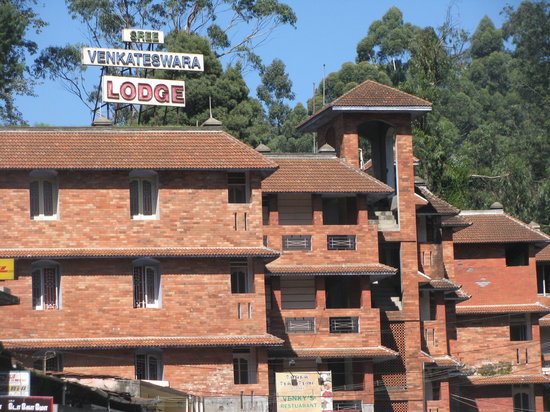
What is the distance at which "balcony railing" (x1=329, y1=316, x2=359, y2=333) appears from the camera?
226ft

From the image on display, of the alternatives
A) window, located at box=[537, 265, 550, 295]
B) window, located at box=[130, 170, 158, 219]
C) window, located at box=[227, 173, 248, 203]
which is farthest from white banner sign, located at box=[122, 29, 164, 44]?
window, located at box=[537, 265, 550, 295]

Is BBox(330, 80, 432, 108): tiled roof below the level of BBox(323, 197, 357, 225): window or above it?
above

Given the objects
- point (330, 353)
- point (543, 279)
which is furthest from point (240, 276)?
point (543, 279)

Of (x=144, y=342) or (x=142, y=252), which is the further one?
(x=142, y=252)

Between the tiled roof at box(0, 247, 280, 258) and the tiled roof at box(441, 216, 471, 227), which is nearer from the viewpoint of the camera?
the tiled roof at box(0, 247, 280, 258)

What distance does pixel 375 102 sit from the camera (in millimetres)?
73125

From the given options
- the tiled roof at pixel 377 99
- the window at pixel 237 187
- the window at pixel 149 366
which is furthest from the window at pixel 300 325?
the tiled roof at pixel 377 99

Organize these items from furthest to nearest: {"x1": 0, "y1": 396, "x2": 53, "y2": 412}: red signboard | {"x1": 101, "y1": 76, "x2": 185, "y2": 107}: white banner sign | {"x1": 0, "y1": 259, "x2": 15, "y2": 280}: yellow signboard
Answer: {"x1": 101, "y1": 76, "x2": 185, "y2": 107}: white banner sign, {"x1": 0, "y1": 259, "x2": 15, "y2": 280}: yellow signboard, {"x1": 0, "y1": 396, "x2": 53, "y2": 412}: red signboard

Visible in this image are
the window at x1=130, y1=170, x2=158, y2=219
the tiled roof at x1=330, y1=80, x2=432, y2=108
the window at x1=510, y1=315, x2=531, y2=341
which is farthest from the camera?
the window at x1=510, y1=315, x2=531, y2=341

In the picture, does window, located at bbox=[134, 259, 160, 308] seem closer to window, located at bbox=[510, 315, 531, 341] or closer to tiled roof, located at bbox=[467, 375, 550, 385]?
tiled roof, located at bbox=[467, 375, 550, 385]

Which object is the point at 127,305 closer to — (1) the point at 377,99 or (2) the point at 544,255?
(1) the point at 377,99

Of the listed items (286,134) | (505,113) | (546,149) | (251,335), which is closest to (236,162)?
(251,335)

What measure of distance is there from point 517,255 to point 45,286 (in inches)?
1316

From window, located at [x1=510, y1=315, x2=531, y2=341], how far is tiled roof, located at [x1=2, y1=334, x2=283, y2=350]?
24.7 m
